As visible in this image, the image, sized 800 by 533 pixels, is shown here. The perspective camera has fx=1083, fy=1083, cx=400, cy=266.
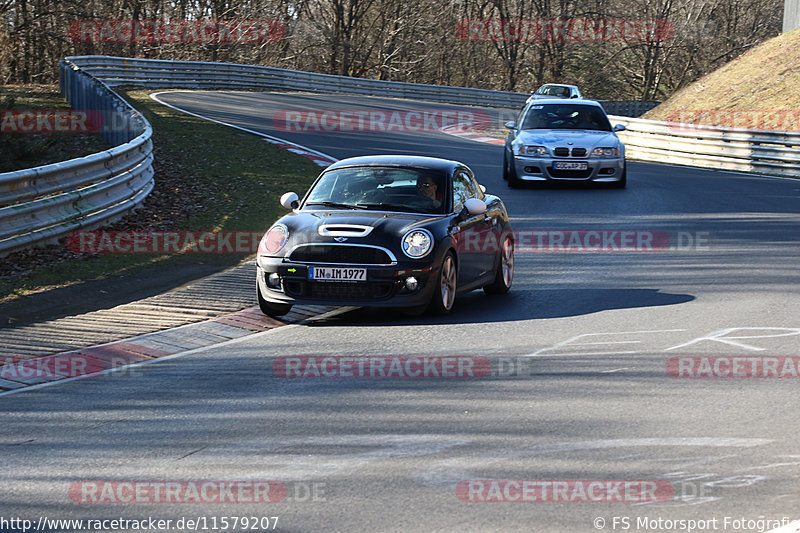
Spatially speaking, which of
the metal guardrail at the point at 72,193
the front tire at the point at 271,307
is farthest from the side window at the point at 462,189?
the metal guardrail at the point at 72,193

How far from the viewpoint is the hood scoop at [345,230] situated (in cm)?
955

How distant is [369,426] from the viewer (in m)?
6.19

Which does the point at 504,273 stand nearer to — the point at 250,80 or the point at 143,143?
the point at 143,143

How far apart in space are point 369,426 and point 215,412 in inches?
39.7

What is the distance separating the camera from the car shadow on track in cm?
973

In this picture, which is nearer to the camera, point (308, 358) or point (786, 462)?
point (786, 462)

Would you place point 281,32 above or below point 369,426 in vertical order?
above

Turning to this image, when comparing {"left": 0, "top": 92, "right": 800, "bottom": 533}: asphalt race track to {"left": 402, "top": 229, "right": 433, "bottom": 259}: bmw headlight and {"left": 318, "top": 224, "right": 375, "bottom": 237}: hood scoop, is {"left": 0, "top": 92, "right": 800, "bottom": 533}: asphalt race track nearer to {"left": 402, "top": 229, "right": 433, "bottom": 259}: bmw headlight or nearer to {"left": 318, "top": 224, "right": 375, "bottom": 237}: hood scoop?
{"left": 402, "top": 229, "right": 433, "bottom": 259}: bmw headlight

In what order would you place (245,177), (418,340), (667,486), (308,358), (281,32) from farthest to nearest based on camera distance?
(281,32) → (245,177) → (418,340) → (308,358) → (667,486)

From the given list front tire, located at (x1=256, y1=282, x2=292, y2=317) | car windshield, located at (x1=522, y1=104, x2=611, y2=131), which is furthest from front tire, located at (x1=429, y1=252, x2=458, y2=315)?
car windshield, located at (x1=522, y1=104, x2=611, y2=131)

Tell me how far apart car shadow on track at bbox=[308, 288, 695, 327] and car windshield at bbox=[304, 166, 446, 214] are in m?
1.01

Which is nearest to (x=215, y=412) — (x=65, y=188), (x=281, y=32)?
(x=65, y=188)

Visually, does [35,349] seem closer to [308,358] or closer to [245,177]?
[308,358]

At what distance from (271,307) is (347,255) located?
35.6 inches
